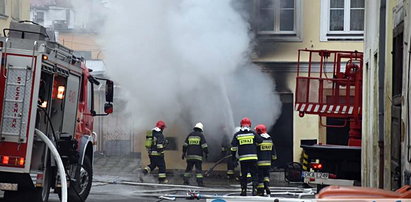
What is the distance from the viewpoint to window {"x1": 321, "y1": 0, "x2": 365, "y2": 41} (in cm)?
2141

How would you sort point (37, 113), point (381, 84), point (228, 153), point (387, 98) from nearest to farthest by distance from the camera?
point (37, 113) < point (387, 98) < point (381, 84) < point (228, 153)

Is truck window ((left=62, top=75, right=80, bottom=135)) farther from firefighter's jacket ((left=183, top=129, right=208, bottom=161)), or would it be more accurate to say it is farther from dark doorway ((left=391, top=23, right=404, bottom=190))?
firefighter's jacket ((left=183, top=129, right=208, bottom=161))

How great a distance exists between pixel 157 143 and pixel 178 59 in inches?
76.1

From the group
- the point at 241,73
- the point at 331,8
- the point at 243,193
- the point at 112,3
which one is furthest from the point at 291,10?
the point at 243,193

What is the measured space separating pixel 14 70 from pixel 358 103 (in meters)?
7.58

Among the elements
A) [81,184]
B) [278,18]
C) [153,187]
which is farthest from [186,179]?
[81,184]

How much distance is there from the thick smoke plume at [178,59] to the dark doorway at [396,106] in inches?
354

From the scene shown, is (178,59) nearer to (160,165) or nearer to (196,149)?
(196,149)

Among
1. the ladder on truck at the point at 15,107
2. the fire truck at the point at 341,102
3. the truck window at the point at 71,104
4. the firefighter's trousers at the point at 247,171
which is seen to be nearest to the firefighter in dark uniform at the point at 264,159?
the firefighter's trousers at the point at 247,171

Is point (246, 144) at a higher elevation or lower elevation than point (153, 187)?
higher

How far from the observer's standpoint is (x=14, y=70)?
32.4 ft

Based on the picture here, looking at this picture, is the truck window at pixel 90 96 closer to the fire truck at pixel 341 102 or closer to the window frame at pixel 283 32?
the fire truck at pixel 341 102

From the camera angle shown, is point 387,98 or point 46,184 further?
point 46,184

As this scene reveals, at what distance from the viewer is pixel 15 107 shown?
982 cm
